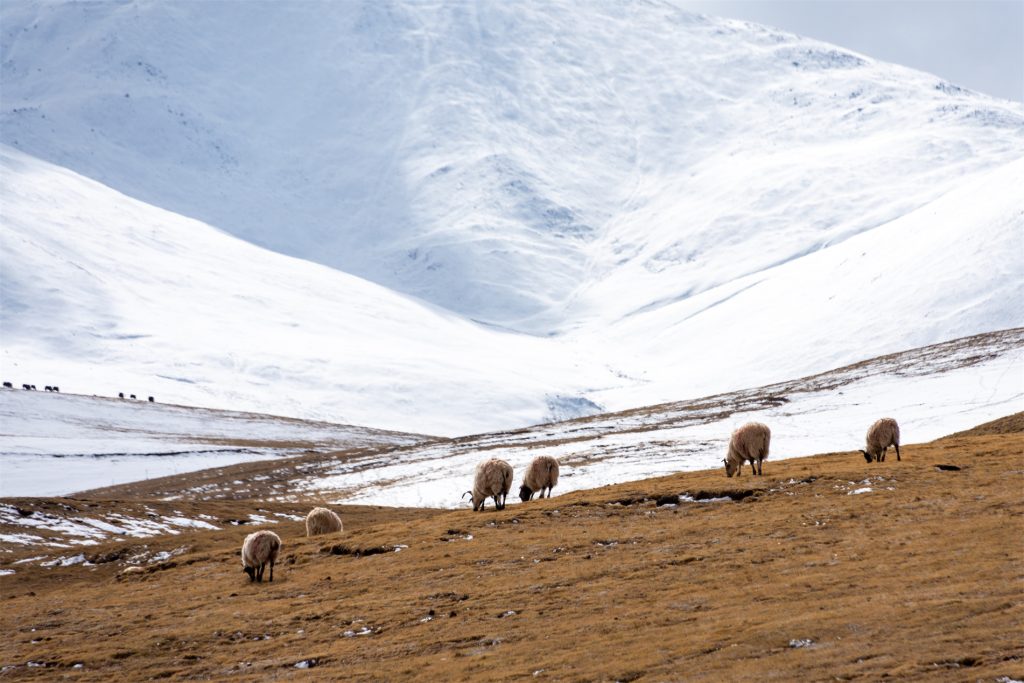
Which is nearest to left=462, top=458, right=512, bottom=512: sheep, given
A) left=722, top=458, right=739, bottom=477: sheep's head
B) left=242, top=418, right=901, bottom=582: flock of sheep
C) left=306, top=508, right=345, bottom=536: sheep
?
left=242, top=418, right=901, bottom=582: flock of sheep

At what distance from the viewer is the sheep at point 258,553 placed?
30.1 metres

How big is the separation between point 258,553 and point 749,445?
15.6m

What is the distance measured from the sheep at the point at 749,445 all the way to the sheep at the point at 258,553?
574 inches

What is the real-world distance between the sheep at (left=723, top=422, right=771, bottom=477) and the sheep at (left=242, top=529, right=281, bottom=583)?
1459cm

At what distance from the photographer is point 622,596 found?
2289cm

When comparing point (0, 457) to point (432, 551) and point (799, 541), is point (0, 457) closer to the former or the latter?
point (432, 551)

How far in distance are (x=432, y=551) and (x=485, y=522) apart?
297 cm

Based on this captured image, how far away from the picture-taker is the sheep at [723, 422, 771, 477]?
35.1m

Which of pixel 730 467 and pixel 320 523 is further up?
pixel 730 467

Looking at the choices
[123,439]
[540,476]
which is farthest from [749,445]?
[123,439]

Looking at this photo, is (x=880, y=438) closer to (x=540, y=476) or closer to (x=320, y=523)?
(x=540, y=476)

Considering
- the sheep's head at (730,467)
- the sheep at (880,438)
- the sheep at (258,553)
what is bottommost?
the sheep at (258,553)

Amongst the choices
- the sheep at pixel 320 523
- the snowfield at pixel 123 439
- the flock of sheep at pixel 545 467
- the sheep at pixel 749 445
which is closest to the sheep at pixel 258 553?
the flock of sheep at pixel 545 467

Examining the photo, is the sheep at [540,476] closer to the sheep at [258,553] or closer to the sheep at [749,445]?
the sheep at [749,445]
